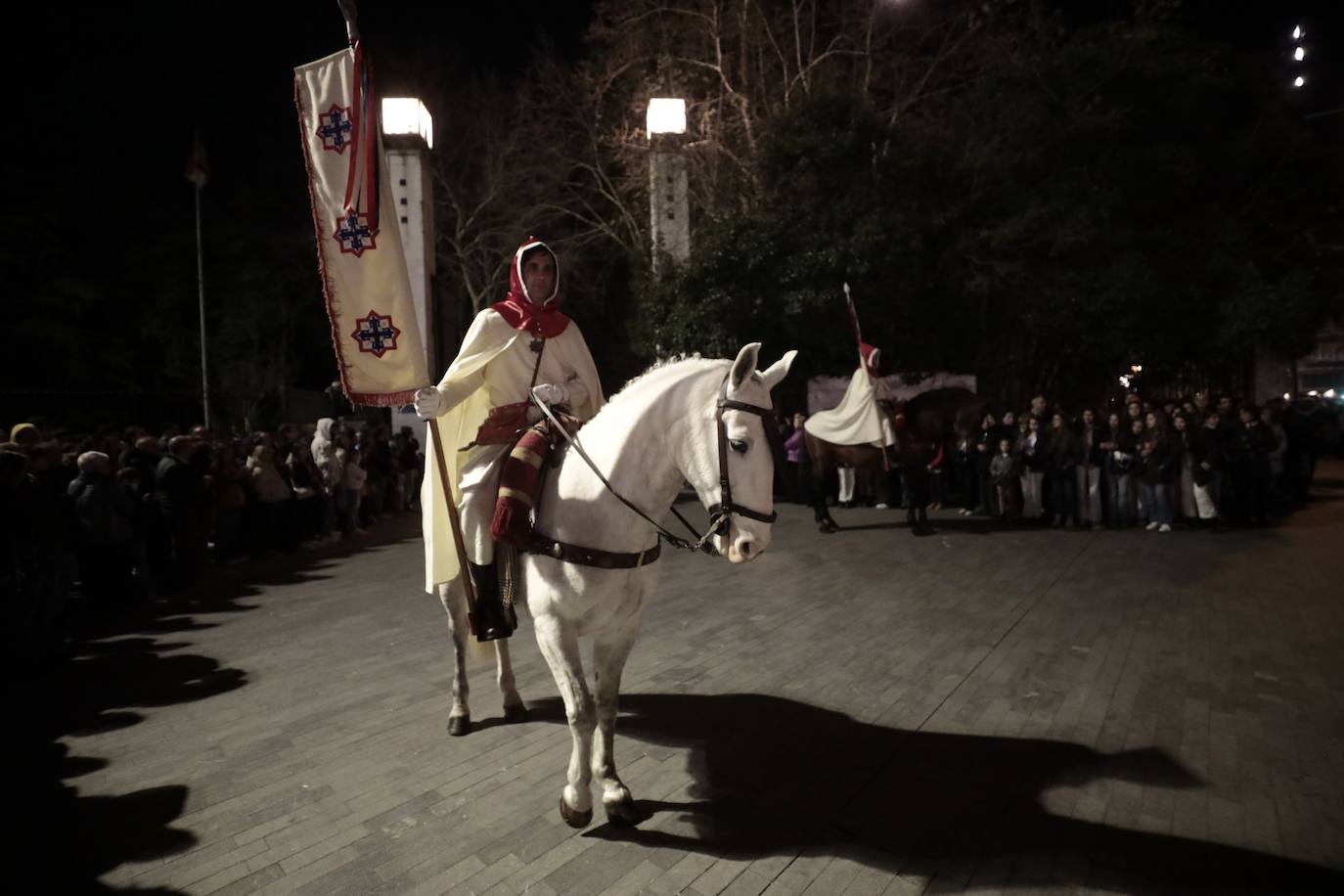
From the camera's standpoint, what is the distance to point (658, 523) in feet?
10.2

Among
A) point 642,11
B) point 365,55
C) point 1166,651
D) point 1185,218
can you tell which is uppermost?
point 642,11

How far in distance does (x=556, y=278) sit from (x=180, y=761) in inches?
120

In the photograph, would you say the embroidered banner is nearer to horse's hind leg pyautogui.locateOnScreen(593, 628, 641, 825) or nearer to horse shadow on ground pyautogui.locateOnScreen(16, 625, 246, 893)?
horse's hind leg pyautogui.locateOnScreen(593, 628, 641, 825)

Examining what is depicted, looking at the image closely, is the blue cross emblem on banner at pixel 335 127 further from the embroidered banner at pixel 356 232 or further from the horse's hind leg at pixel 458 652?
the horse's hind leg at pixel 458 652

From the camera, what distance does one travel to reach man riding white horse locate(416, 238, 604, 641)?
3463 mm

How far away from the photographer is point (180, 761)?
12.8ft

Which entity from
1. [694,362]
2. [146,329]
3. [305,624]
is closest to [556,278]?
[694,362]

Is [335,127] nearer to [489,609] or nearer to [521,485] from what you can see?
[521,485]

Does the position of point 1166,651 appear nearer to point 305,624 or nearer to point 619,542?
point 619,542


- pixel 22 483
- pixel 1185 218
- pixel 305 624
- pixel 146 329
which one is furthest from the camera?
pixel 146 329

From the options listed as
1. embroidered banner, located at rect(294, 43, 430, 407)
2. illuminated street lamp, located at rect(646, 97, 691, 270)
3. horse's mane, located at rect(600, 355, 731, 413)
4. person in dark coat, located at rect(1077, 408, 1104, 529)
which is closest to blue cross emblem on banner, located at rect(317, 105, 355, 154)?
embroidered banner, located at rect(294, 43, 430, 407)

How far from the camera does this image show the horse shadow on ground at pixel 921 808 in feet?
9.23

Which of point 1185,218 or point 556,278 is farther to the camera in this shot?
point 1185,218

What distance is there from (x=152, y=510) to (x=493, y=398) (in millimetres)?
5969
